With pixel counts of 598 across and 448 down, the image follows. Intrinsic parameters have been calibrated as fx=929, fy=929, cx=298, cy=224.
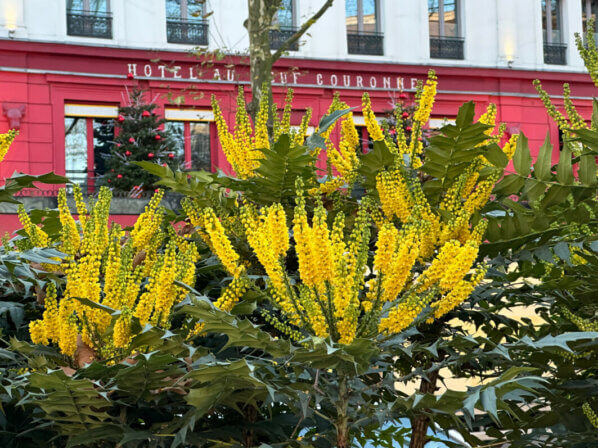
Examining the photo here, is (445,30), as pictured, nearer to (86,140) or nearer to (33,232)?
(86,140)

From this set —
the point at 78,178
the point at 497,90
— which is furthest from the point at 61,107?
the point at 497,90

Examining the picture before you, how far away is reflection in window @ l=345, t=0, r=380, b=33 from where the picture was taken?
2038 centimetres

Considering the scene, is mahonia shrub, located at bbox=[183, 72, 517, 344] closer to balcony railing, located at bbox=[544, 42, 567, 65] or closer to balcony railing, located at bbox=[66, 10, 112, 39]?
balcony railing, located at bbox=[66, 10, 112, 39]

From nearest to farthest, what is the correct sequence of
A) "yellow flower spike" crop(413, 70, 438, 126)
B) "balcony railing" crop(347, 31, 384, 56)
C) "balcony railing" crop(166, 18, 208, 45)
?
"yellow flower spike" crop(413, 70, 438, 126) → "balcony railing" crop(166, 18, 208, 45) → "balcony railing" crop(347, 31, 384, 56)

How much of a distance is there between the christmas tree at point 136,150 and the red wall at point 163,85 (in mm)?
1068

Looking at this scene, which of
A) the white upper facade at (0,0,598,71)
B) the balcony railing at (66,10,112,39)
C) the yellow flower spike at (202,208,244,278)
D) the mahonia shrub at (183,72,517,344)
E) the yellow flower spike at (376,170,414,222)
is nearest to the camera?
the mahonia shrub at (183,72,517,344)

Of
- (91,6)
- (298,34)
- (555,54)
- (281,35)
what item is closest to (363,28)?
(281,35)

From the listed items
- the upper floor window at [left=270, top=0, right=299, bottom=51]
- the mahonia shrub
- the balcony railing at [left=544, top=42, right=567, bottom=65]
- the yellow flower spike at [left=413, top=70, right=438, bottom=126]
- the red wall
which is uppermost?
the upper floor window at [left=270, top=0, right=299, bottom=51]

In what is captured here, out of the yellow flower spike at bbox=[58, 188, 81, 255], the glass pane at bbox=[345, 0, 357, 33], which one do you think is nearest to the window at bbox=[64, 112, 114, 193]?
the glass pane at bbox=[345, 0, 357, 33]

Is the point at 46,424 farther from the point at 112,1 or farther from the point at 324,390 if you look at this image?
the point at 112,1

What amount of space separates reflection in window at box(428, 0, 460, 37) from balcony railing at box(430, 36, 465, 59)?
5.3 inches

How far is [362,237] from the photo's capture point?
94.9 inches

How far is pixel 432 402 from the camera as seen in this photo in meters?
2.18

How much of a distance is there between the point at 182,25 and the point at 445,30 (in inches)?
243
